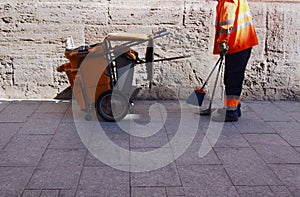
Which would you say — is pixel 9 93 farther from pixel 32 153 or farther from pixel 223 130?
pixel 223 130

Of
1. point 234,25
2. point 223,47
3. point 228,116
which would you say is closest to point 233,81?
point 228,116

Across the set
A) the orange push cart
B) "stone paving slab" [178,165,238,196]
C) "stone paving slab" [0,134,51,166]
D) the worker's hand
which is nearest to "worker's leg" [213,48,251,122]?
the worker's hand

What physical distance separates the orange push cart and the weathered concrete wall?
40.8 inches

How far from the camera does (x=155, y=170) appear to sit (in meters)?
3.54

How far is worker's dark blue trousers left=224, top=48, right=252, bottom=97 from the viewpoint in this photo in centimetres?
477

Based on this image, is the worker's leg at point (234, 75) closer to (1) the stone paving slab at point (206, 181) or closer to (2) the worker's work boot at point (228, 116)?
(2) the worker's work boot at point (228, 116)

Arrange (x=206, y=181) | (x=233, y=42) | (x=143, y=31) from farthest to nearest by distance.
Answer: (x=143, y=31) < (x=233, y=42) < (x=206, y=181)

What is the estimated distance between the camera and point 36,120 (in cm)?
483

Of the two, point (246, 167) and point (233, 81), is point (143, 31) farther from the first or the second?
point (246, 167)

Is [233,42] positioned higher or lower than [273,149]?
higher

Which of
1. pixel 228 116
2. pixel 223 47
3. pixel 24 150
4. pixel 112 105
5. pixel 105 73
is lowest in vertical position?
pixel 24 150

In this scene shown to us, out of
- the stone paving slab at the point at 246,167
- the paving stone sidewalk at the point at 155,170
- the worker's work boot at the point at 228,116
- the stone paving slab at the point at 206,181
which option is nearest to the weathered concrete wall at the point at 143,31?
the paving stone sidewalk at the point at 155,170

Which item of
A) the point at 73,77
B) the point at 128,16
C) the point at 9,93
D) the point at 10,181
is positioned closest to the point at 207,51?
the point at 128,16

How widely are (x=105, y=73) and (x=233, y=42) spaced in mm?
1554
